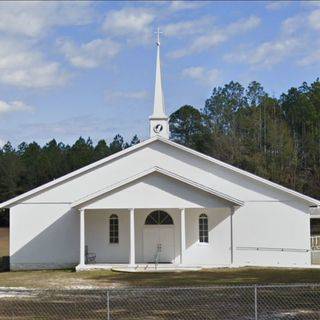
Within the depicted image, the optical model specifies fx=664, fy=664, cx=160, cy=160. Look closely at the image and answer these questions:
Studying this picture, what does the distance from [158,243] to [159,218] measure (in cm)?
125

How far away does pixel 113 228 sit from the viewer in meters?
33.4

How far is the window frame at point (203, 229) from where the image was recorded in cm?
3269

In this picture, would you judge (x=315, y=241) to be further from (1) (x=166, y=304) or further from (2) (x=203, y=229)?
(1) (x=166, y=304)

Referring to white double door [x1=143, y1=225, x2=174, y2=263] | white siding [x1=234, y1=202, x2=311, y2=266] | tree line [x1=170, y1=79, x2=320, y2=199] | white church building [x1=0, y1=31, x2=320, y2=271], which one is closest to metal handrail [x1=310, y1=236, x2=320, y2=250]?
white siding [x1=234, y1=202, x2=311, y2=266]

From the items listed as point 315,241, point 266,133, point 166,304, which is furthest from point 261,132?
point 166,304

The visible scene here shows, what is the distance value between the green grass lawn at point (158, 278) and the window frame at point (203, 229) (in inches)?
114

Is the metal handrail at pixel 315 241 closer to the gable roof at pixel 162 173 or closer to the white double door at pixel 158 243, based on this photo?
the gable roof at pixel 162 173

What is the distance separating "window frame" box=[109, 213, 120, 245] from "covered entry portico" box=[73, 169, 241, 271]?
50 millimetres

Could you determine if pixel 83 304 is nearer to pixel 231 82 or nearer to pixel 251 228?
pixel 251 228

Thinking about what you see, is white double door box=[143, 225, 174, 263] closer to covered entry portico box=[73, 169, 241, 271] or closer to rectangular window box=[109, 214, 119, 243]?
covered entry portico box=[73, 169, 241, 271]

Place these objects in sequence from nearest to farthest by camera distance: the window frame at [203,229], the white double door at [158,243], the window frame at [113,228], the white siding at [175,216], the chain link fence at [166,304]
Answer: the chain link fence at [166,304] < the white siding at [175,216] < the window frame at [203,229] < the white double door at [158,243] < the window frame at [113,228]

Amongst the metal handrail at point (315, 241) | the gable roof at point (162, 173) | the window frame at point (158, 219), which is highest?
the gable roof at point (162, 173)

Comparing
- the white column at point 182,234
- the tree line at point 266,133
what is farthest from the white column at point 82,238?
the tree line at point 266,133

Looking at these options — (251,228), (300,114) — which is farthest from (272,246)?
(300,114)
